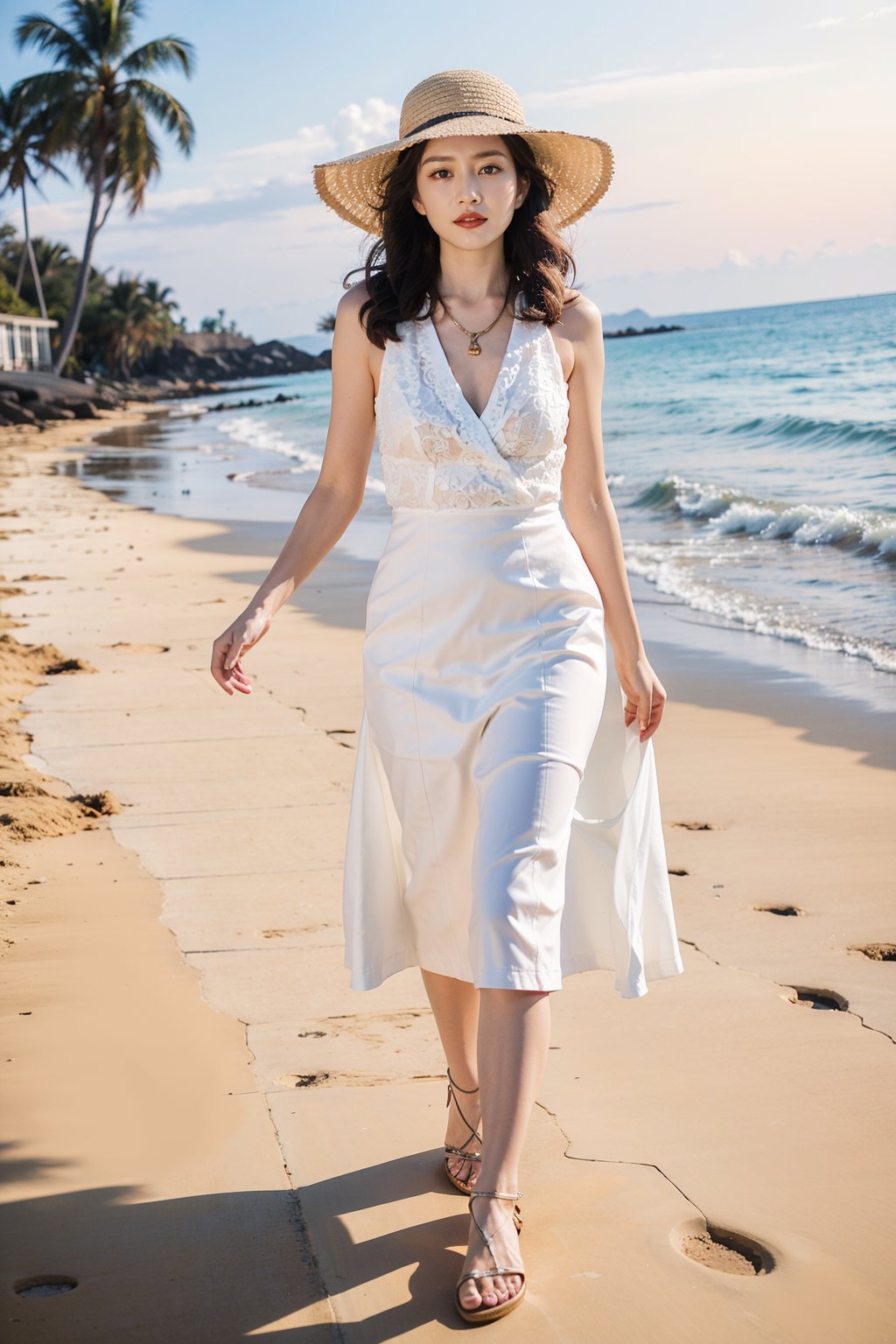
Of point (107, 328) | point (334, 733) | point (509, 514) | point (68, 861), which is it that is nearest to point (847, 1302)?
point (509, 514)

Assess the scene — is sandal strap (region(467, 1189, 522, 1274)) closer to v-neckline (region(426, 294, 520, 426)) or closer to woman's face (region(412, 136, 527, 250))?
v-neckline (region(426, 294, 520, 426))

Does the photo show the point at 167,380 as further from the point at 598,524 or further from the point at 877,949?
the point at 598,524

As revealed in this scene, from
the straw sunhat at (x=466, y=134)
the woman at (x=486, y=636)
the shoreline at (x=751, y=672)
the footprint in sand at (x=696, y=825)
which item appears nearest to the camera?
the woman at (x=486, y=636)

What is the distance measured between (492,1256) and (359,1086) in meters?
0.75

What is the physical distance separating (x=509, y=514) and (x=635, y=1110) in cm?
124

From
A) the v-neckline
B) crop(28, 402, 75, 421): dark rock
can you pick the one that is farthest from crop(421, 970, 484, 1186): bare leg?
crop(28, 402, 75, 421): dark rock

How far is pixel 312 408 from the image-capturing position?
154ft

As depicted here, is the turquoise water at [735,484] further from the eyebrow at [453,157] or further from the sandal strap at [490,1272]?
the sandal strap at [490,1272]

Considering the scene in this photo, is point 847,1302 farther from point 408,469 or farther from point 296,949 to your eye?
point 296,949

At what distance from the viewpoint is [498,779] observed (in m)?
2.17

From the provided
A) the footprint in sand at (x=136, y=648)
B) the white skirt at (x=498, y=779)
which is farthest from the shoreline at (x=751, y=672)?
the white skirt at (x=498, y=779)

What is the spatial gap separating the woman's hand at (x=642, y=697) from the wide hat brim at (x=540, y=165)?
897 millimetres

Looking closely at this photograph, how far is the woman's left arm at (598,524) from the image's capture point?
2486 mm

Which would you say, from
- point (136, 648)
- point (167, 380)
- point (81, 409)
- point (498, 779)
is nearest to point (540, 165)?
point (498, 779)
